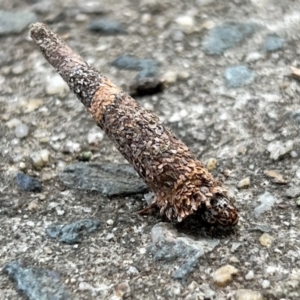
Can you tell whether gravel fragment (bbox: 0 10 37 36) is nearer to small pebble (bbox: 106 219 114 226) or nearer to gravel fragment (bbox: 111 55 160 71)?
gravel fragment (bbox: 111 55 160 71)

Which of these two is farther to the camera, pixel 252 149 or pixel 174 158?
pixel 252 149

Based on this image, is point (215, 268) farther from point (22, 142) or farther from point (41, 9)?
point (41, 9)

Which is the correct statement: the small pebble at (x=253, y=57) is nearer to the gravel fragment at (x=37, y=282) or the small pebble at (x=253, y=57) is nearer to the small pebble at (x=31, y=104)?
the small pebble at (x=31, y=104)

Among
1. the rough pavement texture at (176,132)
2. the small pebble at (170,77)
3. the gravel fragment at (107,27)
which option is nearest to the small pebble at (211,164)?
the rough pavement texture at (176,132)

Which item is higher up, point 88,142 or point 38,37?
point 38,37

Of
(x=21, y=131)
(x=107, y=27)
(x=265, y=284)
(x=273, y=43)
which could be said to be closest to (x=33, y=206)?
(x=21, y=131)

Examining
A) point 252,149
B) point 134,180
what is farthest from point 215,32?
point 134,180
